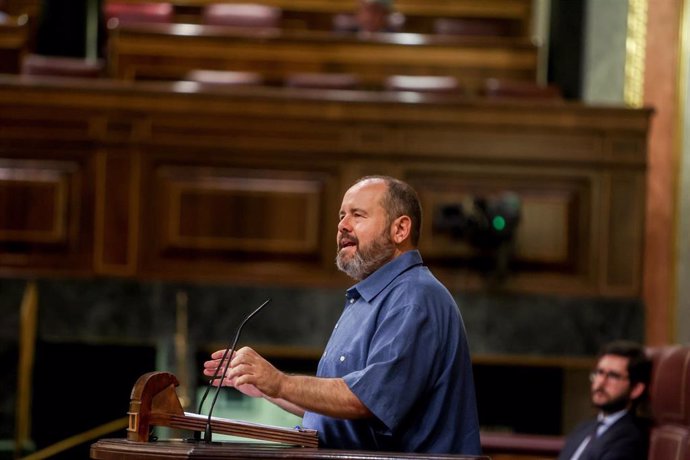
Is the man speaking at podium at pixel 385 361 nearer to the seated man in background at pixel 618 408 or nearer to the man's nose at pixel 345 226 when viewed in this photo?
the man's nose at pixel 345 226

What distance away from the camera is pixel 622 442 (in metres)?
3.54

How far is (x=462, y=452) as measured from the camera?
215 centimetres

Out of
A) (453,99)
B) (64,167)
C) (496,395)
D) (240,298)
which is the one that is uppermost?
(453,99)

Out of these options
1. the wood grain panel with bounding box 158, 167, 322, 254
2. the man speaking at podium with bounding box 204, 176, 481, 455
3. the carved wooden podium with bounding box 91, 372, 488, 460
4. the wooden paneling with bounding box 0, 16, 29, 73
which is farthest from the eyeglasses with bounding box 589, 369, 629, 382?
the wooden paneling with bounding box 0, 16, 29, 73

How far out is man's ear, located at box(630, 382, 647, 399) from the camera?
144 inches

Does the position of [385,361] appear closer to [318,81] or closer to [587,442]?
[587,442]

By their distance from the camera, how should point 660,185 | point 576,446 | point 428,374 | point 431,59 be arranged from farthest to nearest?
point 431,59 → point 660,185 → point 576,446 → point 428,374

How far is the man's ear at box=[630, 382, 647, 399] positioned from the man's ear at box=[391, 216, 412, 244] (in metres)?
1.66

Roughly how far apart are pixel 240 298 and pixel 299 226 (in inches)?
16.5

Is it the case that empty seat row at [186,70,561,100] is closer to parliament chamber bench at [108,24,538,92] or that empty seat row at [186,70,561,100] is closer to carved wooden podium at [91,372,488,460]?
parliament chamber bench at [108,24,538,92]

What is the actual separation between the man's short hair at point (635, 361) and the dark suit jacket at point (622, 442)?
0.12 metres

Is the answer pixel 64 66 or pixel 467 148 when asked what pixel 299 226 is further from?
pixel 64 66

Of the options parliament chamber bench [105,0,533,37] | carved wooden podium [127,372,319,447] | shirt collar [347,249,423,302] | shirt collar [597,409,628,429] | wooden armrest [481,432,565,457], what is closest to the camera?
carved wooden podium [127,372,319,447]

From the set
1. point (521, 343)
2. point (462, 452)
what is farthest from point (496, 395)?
→ point (462, 452)
